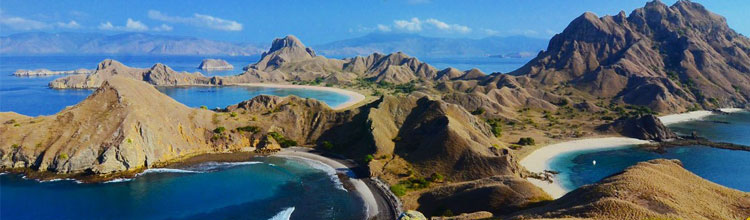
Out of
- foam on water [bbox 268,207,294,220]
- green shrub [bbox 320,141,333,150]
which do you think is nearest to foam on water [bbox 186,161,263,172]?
green shrub [bbox 320,141,333,150]

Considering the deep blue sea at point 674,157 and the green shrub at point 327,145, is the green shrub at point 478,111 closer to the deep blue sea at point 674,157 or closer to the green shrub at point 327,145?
the deep blue sea at point 674,157

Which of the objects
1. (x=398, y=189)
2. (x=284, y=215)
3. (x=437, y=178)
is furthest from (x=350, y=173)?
(x=284, y=215)

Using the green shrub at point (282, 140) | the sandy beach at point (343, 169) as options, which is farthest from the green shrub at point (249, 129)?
the sandy beach at point (343, 169)

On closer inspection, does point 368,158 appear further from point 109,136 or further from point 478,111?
point 478,111

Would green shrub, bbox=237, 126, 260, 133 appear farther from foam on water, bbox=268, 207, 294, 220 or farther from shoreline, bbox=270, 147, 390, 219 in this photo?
foam on water, bbox=268, 207, 294, 220

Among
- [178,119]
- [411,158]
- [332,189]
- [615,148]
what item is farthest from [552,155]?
[178,119]
